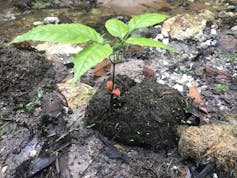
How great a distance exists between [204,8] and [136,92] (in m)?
2.33

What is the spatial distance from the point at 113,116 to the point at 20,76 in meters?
0.82

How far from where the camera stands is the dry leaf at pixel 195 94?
2.38 meters

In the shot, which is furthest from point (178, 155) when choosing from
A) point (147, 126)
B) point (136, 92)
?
point (136, 92)

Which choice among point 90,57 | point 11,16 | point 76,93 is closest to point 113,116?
A: point 76,93

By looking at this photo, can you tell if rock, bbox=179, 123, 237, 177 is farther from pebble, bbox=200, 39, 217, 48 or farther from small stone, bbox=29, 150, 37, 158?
pebble, bbox=200, 39, 217, 48

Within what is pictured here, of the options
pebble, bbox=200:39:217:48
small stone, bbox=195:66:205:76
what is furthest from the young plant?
pebble, bbox=200:39:217:48

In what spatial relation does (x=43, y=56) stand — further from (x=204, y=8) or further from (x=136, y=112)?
(x=204, y=8)

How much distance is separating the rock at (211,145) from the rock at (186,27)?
1420 mm

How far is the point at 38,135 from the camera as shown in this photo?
210cm

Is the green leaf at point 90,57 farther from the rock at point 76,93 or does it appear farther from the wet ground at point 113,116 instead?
the rock at point 76,93

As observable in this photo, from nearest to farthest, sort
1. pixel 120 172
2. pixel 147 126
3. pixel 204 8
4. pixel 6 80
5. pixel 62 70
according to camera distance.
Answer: pixel 120 172 → pixel 147 126 → pixel 6 80 → pixel 62 70 → pixel 204 8

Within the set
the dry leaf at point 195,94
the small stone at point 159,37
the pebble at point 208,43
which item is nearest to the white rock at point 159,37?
the small stone at point 159,37

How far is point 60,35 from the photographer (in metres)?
1.64

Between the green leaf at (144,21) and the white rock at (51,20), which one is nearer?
the green leaf at (144,21)
